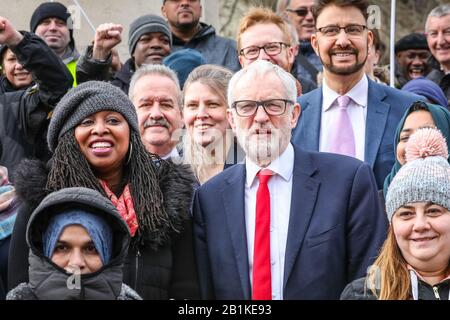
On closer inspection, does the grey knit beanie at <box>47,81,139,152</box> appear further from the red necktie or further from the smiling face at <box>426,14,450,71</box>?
the smiling face at <box>426,14,450,71</box>

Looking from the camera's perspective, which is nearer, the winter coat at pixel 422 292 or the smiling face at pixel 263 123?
the winter coat at pixel 422 292

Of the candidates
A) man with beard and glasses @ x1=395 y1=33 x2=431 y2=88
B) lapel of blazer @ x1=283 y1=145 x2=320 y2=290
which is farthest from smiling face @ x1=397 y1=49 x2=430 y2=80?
lapel of blazer @ x1=283 y1=145 x2=320 y2=290

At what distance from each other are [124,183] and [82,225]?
0.81m

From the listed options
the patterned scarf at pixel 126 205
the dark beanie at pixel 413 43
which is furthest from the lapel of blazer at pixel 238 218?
the dark beanie at pixel 413 43

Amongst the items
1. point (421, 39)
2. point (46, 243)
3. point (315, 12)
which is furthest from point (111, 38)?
point (421, 39)

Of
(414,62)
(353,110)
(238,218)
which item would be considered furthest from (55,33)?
(238,218)

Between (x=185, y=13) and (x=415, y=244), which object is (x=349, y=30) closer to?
(x=185, y=13)

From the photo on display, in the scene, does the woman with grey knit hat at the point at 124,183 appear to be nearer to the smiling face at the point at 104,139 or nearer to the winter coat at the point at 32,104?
the smiling face at the point at 104,139

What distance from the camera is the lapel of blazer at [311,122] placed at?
288 inches

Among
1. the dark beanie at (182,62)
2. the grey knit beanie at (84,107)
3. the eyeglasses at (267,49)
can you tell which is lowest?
the grey knit beanie at (84,107)

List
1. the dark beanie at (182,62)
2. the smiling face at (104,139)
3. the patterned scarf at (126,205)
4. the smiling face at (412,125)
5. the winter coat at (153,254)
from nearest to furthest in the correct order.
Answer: the winter coat at (153,254) → the patterned scarf at (126,205) → the smiling face at (104,139) → the smiling face at (412,125) → the dark beanie at (182,62)

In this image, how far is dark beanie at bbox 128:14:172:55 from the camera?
877cm

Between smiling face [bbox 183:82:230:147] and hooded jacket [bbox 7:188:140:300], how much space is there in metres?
1.63

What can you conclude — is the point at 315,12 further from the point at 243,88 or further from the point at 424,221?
the point at 424,221
